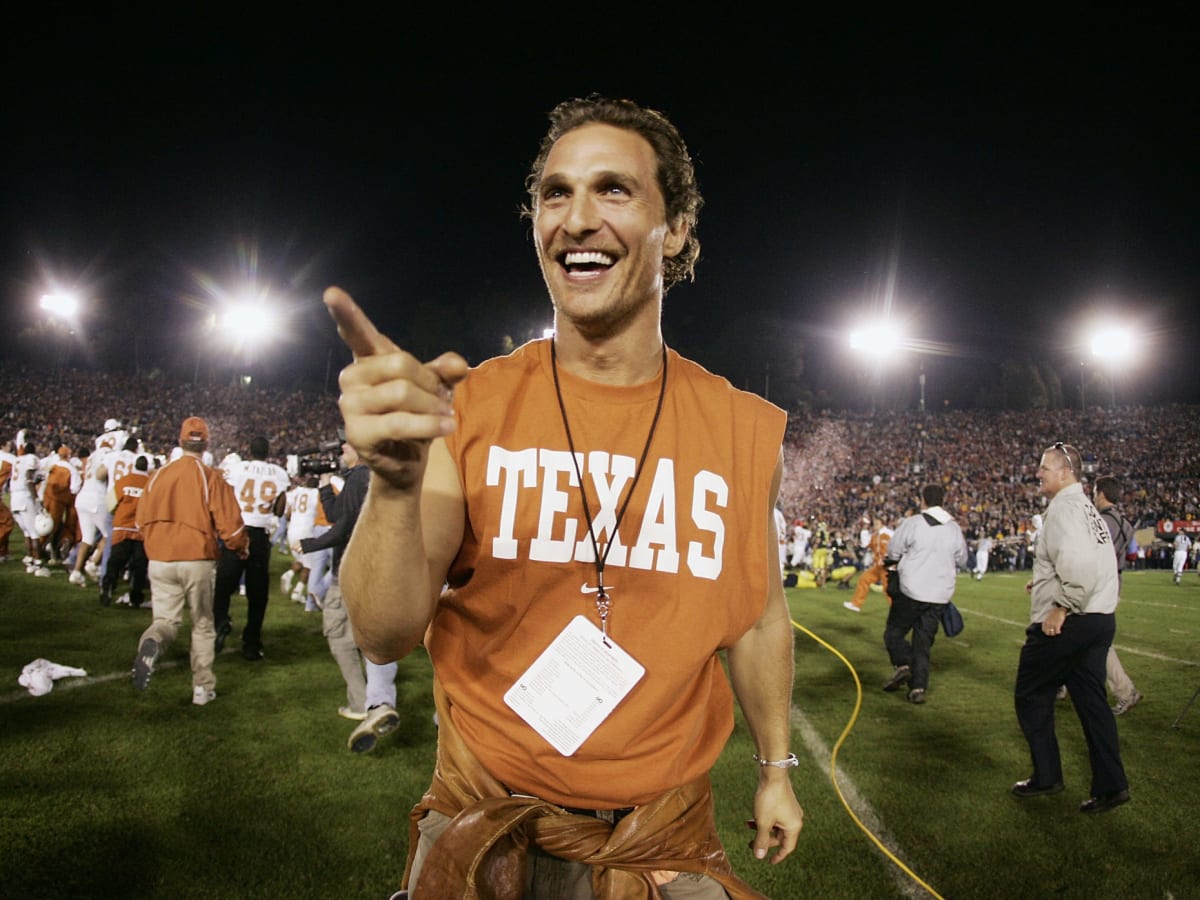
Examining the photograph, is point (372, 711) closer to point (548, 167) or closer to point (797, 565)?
point (548, 167)

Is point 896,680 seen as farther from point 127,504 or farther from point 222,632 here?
point 127,504

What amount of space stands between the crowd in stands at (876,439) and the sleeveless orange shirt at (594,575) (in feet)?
97.1

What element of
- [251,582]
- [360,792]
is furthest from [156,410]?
[360,792]

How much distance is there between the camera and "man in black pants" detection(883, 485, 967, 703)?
8.33 metres

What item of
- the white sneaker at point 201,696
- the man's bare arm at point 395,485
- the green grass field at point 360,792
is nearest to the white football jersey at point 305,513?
the green grass field at point 360,792

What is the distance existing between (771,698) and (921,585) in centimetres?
728

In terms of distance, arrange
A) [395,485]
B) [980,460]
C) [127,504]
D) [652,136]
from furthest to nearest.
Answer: [980,460]
[127,504]
[652,136]
[395,485]

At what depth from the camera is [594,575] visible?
1671mm

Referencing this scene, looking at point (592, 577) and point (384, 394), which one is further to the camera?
point (592, 577)

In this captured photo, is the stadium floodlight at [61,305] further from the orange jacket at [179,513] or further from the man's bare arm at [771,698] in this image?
the man's bare arm at [771,698]

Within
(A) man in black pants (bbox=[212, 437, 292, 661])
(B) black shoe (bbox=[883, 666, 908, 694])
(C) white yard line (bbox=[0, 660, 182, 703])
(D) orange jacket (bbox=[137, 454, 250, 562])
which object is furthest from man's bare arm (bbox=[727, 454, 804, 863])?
(A) man in black pants (bbox=[212, 437, 292, 661])

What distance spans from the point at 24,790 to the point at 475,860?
16.2 ft

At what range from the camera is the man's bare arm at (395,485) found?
3.34 ft

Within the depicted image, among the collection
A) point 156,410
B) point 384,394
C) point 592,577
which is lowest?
point 592,577
